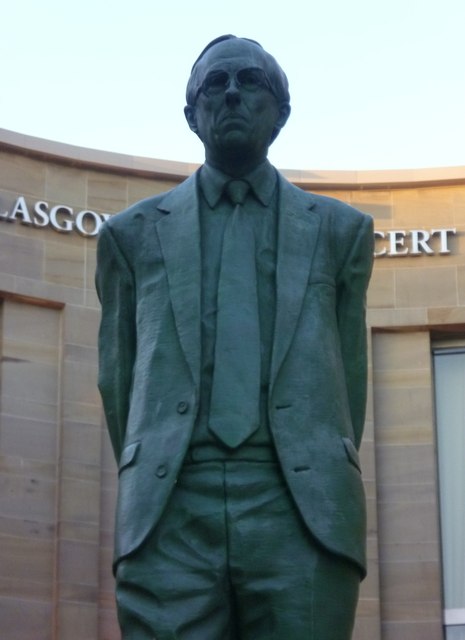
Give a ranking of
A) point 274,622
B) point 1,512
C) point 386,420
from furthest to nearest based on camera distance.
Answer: point 386,420
point 1,512
point 274,622

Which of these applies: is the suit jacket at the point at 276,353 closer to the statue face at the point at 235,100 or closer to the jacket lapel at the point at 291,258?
the jacket lapel at the point at 291,258

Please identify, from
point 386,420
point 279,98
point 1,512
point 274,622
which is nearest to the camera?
point 274,622

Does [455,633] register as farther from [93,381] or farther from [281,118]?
[281,118]

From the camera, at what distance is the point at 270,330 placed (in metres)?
10.5

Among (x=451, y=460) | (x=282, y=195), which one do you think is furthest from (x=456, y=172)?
(x=282, y=195)

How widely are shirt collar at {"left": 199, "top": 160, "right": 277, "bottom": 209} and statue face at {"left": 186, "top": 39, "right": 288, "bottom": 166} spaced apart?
0.11 m

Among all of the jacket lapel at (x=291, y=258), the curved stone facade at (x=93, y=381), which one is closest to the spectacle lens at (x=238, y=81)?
the jacket lapel at (x=291, y=258)

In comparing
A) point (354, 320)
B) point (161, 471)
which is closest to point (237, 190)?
point (354, 320)

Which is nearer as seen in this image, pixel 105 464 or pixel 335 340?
pixel 335 340

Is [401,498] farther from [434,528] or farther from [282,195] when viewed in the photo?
[282,195]

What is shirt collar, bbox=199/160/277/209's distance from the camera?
10953 millimetres

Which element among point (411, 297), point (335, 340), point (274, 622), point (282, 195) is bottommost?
point (274, 622)

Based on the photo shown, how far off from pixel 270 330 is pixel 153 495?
958 mm

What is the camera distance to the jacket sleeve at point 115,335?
10.7 m
